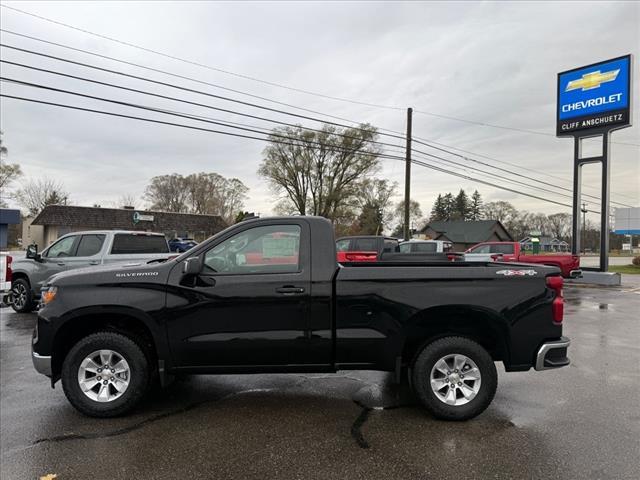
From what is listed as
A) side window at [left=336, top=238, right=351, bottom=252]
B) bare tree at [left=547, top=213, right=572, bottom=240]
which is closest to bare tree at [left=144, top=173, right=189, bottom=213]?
side window at [left=336, top=238, right=351, bottom=252]

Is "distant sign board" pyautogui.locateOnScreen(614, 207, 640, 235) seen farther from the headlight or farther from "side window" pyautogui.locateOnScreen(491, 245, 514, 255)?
the headlight

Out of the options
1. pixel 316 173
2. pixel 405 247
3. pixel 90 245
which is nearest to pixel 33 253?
pixel 90 245

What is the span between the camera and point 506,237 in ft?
255

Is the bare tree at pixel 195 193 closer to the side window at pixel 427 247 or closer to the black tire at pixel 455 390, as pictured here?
the side window at pixel 427 247

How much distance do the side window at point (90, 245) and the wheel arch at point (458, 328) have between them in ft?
25.3

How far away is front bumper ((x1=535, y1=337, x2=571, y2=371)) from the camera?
13.0 feet

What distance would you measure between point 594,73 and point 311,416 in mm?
20790

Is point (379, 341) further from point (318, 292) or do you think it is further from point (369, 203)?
point (369, 203)

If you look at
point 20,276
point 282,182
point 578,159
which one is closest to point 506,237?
point 282,182

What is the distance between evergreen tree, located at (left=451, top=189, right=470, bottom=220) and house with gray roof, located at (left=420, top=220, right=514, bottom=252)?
2670 cm

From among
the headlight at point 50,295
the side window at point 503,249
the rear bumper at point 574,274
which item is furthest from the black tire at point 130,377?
the rear bumper at point 574,274

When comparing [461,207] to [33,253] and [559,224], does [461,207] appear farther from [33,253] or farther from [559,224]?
[33,253]

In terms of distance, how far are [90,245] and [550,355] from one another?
9.05 metres

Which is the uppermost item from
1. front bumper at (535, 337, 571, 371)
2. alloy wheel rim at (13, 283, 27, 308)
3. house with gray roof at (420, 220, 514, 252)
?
house with gray roof at (420, 220, 514, 252)
